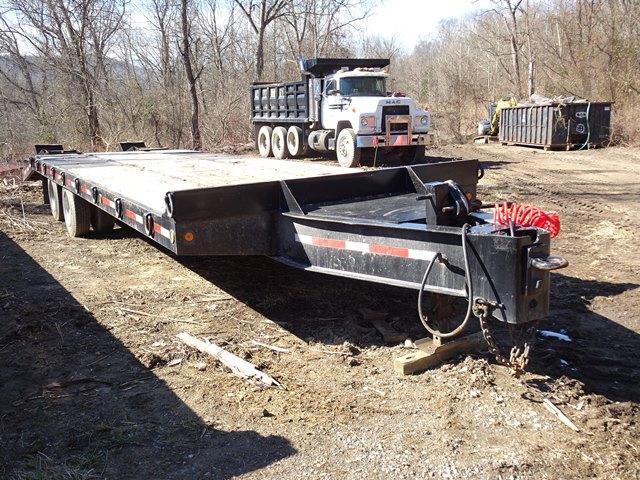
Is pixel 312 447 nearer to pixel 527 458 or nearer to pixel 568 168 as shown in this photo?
pixel 527 458

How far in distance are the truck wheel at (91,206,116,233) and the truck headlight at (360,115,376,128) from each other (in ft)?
26.5

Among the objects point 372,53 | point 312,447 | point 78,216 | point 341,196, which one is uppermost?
point 372,53

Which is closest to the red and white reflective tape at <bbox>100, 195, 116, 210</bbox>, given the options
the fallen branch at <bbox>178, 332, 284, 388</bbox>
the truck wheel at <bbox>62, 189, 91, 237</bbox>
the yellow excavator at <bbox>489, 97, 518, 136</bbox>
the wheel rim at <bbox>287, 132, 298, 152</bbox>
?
the fallen branch at <bbox>178, 332, 284, 388</bbox>

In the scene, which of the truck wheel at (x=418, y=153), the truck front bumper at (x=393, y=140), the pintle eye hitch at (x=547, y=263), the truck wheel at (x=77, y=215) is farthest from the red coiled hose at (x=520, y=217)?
the truck wheel at (x=418, y=153)

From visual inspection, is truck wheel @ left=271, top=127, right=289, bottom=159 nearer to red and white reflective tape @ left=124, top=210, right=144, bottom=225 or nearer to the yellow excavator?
the yellow excavator

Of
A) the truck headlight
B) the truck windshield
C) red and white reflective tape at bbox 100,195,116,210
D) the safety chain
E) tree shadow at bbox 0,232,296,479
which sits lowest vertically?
tree shadow at bbox 0,232,296,479

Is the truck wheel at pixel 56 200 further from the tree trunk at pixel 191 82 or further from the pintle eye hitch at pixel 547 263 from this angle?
the tree trunk at pixel 191 82

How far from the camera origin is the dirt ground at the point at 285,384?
3186 mm

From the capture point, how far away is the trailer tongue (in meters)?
3.42

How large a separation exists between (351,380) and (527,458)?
1297 mm

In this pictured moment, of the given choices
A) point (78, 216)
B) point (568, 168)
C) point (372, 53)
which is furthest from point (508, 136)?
point (372, 53)

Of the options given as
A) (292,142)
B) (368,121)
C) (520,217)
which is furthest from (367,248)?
(292,142)

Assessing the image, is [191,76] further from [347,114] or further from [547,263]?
[547,263]

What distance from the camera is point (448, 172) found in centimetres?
562
